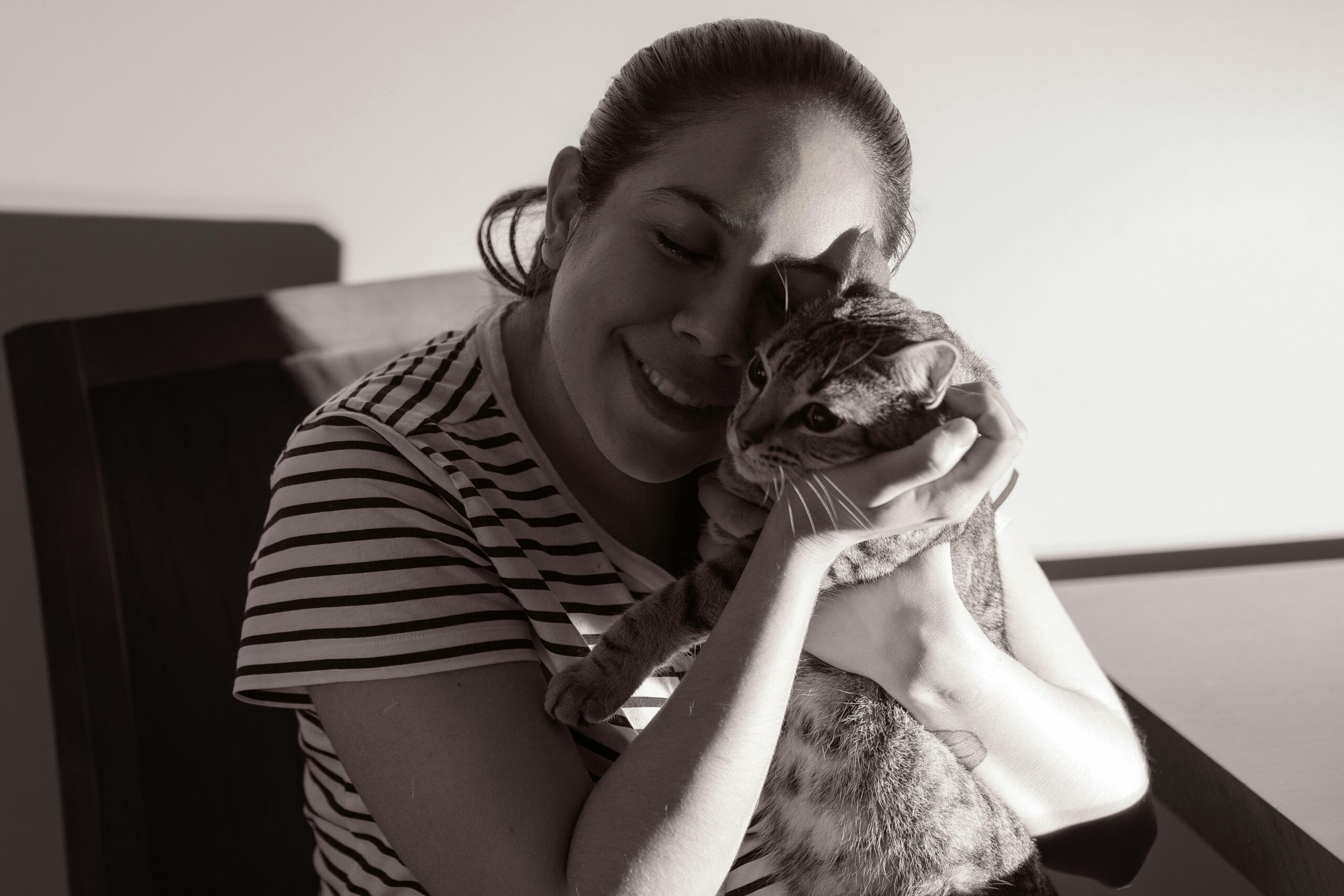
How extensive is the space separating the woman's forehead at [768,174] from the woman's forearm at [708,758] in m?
0.29

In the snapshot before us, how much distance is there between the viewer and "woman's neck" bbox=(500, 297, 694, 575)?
1.07 m

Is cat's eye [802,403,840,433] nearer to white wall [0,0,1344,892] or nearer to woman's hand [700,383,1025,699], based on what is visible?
woman's hand [700,383,1025,699]

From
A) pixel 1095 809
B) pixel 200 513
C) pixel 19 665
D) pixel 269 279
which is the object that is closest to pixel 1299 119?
pixel 1095 809

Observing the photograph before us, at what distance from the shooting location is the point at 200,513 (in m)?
1.27

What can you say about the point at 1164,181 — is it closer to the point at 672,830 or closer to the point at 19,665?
the point at 672,830

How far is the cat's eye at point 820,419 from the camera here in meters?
0.90

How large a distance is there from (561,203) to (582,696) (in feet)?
1.73

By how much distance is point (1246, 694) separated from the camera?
1229mm

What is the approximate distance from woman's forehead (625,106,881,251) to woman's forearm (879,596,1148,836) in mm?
419

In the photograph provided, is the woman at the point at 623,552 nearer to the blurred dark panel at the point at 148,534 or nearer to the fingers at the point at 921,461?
the fingers at the point at 921,461

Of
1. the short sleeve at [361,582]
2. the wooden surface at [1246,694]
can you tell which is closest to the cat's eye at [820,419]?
the short sleeve at [361,582]

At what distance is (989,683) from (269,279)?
4.11 feet

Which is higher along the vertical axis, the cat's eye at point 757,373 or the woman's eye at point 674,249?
the woman's eye at point 674,249

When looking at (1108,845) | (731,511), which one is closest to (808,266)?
(731,511)
